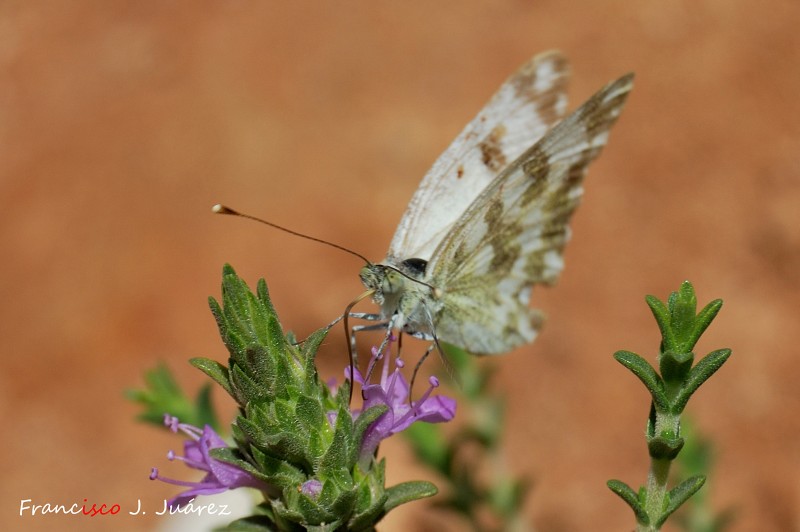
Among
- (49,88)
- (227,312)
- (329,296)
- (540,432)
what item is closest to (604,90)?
(227,312)

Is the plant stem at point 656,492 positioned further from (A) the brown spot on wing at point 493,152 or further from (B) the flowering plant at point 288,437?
(A) the brown spot on wing at point 493,152

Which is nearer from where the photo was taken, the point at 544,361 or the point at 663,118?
the point at 544,361

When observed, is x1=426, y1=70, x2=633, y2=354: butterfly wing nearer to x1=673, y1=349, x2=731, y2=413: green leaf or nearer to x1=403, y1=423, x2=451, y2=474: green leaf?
x1=403, y1=423, x2=451, y2=474: green leaf

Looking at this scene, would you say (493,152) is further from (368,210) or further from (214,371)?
(368,210)

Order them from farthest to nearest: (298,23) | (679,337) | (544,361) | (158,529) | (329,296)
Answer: (298,23) < (329,296) < (544,361) < (158,529) < (679,337)

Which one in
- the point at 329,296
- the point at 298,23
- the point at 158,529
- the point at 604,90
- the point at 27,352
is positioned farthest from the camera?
the point at 298,23

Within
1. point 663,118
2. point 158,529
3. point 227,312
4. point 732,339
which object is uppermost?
point 663,118

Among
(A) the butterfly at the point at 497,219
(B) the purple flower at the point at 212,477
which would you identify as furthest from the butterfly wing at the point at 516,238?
(B) the purple flower at the point at 212,477

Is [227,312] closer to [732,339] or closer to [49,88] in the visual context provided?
[732,339]
